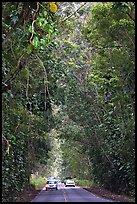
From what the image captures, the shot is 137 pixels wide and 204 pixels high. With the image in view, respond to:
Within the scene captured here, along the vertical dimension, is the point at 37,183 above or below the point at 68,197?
below

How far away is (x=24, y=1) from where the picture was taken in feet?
24.2

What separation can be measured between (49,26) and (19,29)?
115cm

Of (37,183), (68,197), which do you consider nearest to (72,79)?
(68,197)

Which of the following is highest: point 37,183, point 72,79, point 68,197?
point 72,79

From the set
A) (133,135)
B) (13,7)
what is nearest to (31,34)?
(13,7)

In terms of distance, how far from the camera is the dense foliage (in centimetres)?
884

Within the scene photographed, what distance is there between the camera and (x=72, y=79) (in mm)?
22266

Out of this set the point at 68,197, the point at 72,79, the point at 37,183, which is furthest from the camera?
the point at 37,183

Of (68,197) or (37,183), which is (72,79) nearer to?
(68,197)

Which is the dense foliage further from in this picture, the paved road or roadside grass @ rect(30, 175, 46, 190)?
roadside grass @ rect(30, 175, 46, 190)

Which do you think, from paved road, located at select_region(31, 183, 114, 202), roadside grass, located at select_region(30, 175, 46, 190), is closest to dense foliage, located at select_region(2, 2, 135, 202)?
paved road, located at select_region(31, 183, 114, 202)

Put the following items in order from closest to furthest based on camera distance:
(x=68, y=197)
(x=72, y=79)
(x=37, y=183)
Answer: (x=68, y=197), (x=72, y=79), (x=37, y=183)

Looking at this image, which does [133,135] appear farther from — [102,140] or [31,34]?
[31,34]

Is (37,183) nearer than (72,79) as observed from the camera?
No
